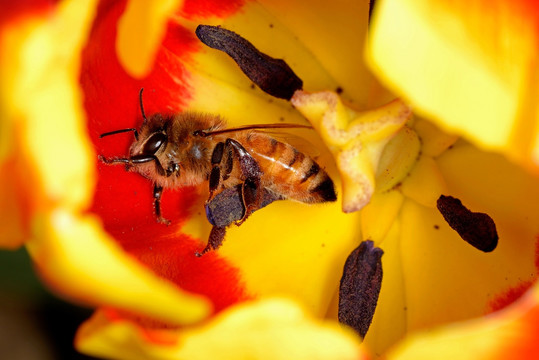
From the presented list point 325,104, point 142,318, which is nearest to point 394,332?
point 325,104

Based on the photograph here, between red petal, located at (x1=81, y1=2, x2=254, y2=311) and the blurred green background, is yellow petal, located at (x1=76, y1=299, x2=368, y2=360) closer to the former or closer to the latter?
red petal, located at (x1=81, y1=2, x2=254, y2=311)

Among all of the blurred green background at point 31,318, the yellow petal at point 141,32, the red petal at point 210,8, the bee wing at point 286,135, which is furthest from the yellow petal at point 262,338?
the blurred green background at point 31,318

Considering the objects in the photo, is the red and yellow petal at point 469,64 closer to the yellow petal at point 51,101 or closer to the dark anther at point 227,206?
the yellow petal at point 51,101

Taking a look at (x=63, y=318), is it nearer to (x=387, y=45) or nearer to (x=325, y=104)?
(x=325, y=104)

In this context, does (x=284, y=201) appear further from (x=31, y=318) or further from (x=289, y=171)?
(x=31, y=318)

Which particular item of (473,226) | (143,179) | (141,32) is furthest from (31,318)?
(141,32)
